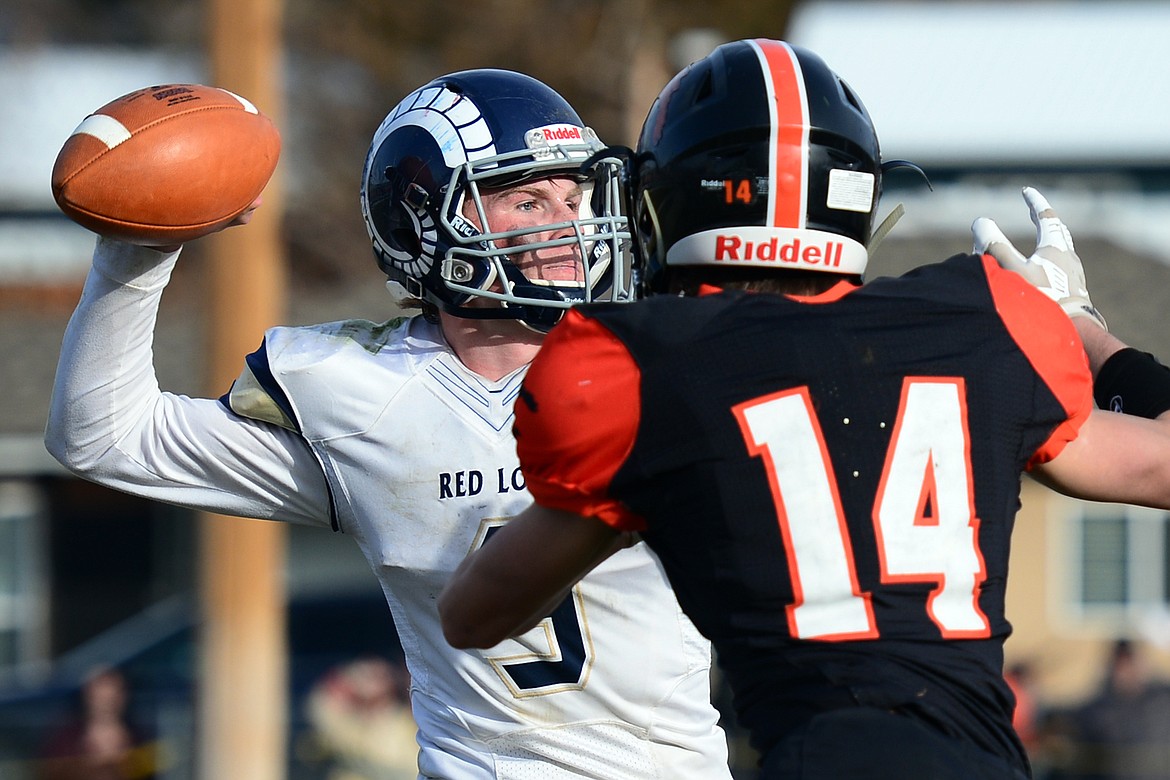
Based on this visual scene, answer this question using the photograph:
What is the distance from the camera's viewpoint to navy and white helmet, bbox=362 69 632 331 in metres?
2.98

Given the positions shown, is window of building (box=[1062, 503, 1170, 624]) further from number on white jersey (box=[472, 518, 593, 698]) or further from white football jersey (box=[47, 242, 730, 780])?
number on white jersey (box=[472, 518, 593, 698])

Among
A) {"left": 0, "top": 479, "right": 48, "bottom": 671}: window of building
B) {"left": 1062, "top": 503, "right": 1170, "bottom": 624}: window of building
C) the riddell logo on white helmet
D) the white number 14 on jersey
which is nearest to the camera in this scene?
the white number 14 on jersey

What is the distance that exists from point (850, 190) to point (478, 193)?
1005 mm

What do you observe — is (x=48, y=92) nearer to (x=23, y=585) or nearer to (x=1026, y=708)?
(x=23, y=585)

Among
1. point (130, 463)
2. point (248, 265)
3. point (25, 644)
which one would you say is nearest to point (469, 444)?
point (130, 463)

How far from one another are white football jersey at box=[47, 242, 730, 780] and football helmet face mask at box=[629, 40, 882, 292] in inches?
31.5

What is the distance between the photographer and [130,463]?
116 inches

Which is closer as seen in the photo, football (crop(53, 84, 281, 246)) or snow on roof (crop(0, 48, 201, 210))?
football (crop(53, 84, 281, 246))

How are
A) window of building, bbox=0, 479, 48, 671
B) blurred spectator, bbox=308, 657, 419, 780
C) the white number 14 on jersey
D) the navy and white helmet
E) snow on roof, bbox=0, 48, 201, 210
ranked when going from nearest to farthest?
the white number 14 on jersey → the navy and white helmet → blurred spectator, bbox=308, 657, 419, 780 → window of building, bbox=0, 479, 48, 671 → snow on roof, bbox=0, 48, 201, 210

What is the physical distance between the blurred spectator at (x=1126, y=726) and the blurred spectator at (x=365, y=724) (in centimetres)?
391

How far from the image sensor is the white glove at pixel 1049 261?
98.0 inches

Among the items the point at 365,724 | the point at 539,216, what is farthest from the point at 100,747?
the point at 539,216

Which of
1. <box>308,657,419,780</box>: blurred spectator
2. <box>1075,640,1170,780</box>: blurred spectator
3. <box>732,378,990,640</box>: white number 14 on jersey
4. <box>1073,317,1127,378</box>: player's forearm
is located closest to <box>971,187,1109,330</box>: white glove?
<box>1073,317,1127,378</box>: player's forearm

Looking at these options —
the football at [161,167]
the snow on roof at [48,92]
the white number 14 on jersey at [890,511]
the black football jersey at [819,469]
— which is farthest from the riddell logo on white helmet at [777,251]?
the snow on roof at [48,92]
